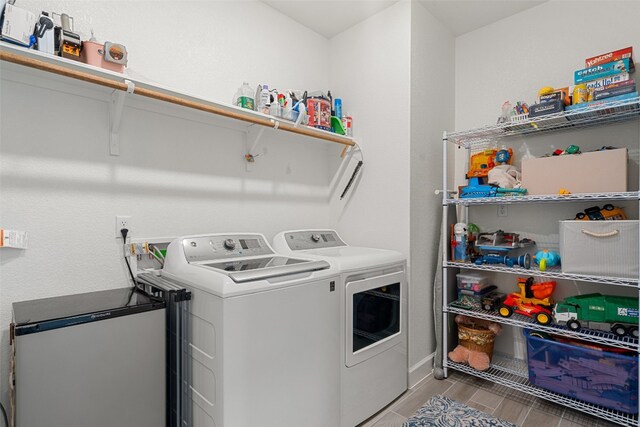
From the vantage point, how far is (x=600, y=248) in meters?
1.80

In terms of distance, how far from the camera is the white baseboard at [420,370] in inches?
90.9

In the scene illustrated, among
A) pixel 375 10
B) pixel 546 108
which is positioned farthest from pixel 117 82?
pixel 546 108

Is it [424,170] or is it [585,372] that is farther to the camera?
[424,170]

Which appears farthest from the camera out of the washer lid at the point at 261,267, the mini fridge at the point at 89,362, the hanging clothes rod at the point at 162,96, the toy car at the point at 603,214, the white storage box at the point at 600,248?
the toy car at the point at 603,214

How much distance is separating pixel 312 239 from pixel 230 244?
66 cm

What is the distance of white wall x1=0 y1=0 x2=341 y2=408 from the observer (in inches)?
58.2

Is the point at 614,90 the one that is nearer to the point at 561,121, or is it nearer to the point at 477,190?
the point at 561,121

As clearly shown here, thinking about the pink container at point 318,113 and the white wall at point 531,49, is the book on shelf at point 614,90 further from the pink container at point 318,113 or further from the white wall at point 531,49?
the pink container at point 318,113

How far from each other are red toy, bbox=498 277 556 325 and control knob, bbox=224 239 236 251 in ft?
5.86

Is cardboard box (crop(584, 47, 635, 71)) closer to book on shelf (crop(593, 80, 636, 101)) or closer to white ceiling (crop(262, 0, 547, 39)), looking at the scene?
book on shelf (crop(593, 80, 636, 101))

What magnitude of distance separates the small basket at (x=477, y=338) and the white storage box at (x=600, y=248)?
71 centimetres

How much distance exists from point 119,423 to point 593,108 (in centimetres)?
279

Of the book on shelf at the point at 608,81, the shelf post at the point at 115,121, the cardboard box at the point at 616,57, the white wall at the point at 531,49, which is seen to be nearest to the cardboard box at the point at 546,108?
the book on shelf at the point at 608,81

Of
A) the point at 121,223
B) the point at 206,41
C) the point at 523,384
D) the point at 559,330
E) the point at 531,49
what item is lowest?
the point at 523,384
